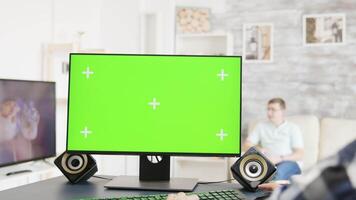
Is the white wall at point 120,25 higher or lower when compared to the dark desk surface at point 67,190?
higher

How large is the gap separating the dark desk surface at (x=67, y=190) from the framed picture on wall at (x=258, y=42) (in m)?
3.23

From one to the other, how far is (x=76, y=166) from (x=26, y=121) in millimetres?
1392

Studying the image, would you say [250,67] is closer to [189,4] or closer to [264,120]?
[264,120]

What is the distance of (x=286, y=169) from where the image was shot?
3.99 m

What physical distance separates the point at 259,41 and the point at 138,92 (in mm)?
3305

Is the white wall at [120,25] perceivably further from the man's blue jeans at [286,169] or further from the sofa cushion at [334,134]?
the sofa cushion at [334,134]

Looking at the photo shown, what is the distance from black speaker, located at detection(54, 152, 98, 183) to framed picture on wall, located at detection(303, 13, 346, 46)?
341cm

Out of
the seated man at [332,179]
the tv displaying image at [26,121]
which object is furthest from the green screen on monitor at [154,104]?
the tv displaying image at [26,121]

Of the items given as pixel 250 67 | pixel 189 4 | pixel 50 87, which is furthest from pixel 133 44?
pixel 50 87

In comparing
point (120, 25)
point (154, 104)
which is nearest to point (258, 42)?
point (120, 25)

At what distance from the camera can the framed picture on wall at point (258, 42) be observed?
15.5 ft

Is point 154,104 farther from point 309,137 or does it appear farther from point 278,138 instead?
point 309,137

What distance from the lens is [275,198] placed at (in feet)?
2.13

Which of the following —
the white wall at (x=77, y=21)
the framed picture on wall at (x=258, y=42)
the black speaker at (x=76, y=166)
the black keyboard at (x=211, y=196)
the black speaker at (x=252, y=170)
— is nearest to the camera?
the black keyboard at (x=211, y=196)
